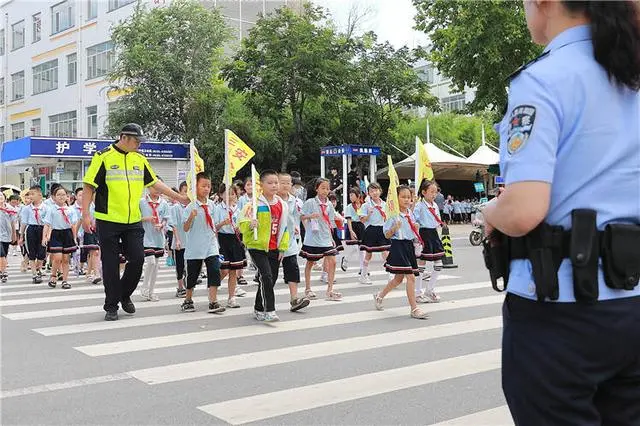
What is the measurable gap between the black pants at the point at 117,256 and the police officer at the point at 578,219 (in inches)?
255

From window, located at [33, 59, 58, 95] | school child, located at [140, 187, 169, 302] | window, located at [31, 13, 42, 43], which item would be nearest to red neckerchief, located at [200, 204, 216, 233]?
school child, located at [140, 187, 169, 302]

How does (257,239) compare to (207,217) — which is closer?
(257,239)

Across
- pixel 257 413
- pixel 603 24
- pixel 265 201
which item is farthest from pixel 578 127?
pixel 265 201

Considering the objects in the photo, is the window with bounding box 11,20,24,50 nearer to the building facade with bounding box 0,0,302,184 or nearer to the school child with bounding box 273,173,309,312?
the building facade with bounding box 0,0,302,184

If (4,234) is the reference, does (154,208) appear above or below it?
above

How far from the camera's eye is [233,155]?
8422mm

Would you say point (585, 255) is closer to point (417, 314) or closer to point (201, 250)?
point (417, 314)

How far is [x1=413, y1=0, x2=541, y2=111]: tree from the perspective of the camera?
76.3 feet

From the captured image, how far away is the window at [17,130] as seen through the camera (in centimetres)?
4672

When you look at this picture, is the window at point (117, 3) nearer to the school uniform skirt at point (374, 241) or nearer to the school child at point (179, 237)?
the school uniform skirt at point (374, 241)

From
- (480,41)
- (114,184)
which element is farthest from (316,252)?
(480,41)

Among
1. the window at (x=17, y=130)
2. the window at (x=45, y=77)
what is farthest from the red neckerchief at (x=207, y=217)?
the window at (x=17, y=130)

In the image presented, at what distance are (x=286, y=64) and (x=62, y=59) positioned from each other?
71.7 feet

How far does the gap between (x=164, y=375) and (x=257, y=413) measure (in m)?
1.26
